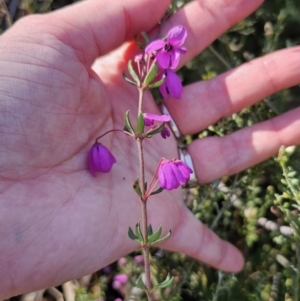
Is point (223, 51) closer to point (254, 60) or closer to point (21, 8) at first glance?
point (254, 60)

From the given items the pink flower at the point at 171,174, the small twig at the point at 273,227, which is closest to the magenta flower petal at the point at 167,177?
the pink flower at the point at 171,174

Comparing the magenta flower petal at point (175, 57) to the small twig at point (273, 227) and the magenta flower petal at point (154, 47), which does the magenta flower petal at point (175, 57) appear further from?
the small twig at point (273, 227)

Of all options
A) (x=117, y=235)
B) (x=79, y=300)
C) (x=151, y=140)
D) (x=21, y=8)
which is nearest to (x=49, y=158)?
(x=117, y=235)

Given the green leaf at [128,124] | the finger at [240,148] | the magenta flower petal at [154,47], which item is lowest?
the finger at [240,148]

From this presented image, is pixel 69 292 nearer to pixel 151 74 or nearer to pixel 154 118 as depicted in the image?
pixel 154 118

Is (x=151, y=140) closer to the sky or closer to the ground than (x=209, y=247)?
closer to the sky

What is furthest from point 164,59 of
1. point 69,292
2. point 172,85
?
point 69,292

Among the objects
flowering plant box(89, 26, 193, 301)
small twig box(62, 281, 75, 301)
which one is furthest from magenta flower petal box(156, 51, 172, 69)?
small twig box(62, 281, 75, 301)

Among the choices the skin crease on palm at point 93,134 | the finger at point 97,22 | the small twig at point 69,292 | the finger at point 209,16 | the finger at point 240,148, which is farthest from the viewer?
the small twig at point 69,292
